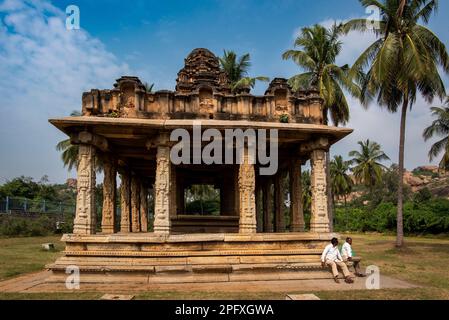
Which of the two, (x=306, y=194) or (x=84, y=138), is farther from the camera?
(x=306, y=194)

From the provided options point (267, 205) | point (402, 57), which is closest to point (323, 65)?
point (402, 57)

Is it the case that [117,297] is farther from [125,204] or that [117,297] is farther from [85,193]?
[125,204]

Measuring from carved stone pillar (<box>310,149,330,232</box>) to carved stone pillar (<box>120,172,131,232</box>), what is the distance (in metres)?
7.85

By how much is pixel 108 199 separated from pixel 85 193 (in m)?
2.99

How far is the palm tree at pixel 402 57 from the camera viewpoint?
56.8 feet

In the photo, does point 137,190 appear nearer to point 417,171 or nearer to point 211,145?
point 211,145

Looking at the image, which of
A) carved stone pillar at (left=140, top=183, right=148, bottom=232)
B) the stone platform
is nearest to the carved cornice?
the stone platform

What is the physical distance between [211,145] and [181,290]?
15.1 ft

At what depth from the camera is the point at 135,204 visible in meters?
17.2

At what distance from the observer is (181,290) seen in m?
8.02

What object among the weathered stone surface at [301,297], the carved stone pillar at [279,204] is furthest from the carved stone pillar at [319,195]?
the carved stone pillar at [279,204]

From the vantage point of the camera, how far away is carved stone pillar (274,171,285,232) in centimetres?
1520

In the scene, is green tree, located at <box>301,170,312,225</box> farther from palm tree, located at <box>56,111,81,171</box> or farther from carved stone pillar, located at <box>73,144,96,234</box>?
carved stone pillar, located at <box>73,144,96,234</box>

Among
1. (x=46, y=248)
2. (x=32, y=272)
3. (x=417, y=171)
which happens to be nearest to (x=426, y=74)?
(x=32, y=272)
